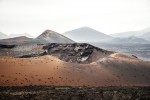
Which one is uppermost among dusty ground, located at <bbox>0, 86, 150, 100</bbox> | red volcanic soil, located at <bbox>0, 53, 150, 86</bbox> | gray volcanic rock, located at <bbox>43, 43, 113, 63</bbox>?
gray volcanic rock, located at <bbox>43, 43, 113, 63</bbox>

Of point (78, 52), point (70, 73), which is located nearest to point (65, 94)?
point (70, 73)

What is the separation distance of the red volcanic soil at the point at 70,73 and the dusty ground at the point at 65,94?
2.57 metres

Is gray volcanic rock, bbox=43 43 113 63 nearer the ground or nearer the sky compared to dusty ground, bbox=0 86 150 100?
nearer the sky

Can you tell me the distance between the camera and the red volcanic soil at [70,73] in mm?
27156

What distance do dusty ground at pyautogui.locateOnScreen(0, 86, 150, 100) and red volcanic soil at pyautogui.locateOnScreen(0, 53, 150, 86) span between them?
2.57 meters

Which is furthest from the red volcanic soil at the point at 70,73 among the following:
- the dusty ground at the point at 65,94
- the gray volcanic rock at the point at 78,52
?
the gray volcanic rock at the point at 78,52

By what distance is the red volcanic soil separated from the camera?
1069 inches

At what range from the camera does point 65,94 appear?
22328mm

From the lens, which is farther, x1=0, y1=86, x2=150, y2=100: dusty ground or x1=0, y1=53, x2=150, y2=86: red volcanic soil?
x1=0, y1=53, x2=150, y2=86: red volcanic soil

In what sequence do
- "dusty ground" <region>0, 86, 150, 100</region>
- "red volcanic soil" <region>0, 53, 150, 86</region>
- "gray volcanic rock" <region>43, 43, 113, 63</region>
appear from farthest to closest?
"gray volcanic rock" <region>43, 43, 113, 63</region>, "red volcanic soil" <region>0, 53, 150, 86</region>, "dusty ground" <region>0, 86, 150, 100</region>

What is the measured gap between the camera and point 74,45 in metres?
48.3

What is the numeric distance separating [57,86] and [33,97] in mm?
5075

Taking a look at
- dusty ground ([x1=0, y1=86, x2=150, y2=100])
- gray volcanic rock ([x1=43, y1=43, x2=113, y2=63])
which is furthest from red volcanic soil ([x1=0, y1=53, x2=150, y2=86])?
gray volcanic rock ([x1=43, y1=43, x2=113, y2=63])

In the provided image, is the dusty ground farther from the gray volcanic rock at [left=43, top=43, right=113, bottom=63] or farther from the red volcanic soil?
the gray volcanic rock at [left=43, top=43, right=113, bottom=63]
